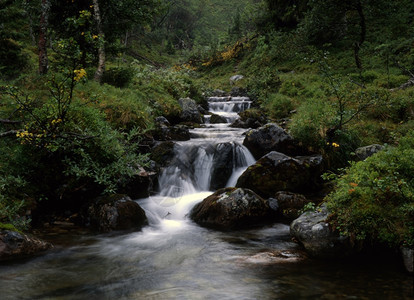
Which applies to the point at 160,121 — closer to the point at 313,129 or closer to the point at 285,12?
the point at 313,129

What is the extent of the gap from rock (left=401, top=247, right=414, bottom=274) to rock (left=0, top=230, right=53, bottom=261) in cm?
605

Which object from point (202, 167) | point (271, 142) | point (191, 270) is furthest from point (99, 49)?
point (191, 270)

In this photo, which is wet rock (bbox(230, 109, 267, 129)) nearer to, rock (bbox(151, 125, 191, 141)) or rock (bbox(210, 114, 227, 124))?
rock (bbox(210, 114, 227, 124))

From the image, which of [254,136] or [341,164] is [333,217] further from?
[254,136]

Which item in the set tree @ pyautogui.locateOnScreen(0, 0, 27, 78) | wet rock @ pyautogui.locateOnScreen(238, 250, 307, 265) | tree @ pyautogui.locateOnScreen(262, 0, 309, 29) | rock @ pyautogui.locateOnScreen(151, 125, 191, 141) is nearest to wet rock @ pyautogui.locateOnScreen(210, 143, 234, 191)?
rock @ pyautogui.locateOnScreen(151, 125, 191, 141)

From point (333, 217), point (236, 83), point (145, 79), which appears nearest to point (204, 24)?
point (236, 83)

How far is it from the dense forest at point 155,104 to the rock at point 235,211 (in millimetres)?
1967

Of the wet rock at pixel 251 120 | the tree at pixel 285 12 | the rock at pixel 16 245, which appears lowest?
the rock at pixel 16 245

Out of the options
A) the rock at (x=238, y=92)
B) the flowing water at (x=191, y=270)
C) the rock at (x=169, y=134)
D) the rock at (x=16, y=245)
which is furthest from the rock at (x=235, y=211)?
the rock at (x=238, y=92)

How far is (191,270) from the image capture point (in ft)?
15.3

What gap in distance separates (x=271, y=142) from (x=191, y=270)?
6.19 m

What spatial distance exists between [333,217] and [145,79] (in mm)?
15355

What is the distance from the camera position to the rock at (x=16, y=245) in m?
4.49

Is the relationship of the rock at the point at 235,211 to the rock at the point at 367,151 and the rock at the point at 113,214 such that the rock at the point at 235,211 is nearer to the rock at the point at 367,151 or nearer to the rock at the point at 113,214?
the rock at the point at 113,214
